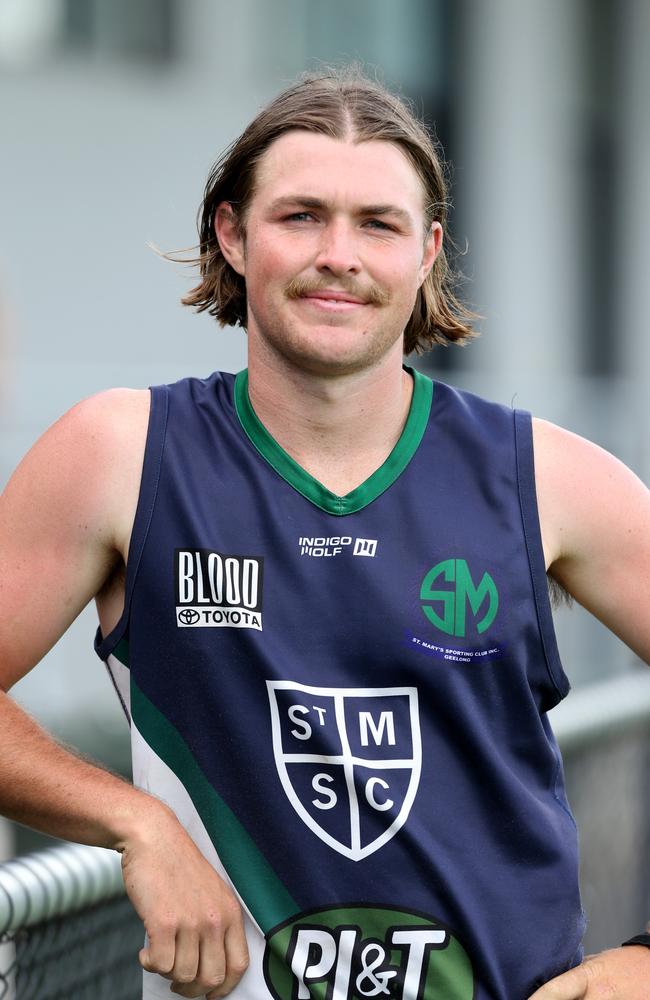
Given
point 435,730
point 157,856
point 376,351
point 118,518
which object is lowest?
point 157,856

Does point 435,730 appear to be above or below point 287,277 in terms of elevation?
below

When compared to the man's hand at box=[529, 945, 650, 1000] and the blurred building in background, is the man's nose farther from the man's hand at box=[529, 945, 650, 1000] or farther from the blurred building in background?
the blurred building in background

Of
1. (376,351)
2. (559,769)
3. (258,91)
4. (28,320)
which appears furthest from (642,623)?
(258,91)

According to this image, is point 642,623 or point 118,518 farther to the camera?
point 642,623

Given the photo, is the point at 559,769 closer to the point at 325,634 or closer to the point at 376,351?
the point at 325,634

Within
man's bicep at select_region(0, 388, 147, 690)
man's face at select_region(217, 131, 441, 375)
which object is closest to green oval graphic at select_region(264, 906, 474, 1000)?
man's bicep at select_region(0, 388, 147, 690)

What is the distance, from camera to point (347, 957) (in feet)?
7.91

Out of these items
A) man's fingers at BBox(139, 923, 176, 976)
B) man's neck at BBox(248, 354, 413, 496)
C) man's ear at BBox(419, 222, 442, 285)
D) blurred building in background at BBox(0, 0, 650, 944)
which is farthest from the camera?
blurred building in background at BBox(0, 0, 650, 944)

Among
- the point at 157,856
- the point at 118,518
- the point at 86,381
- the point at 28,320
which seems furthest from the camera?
the point at 28,320

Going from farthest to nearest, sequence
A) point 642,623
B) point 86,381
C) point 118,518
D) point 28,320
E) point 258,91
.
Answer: point 258,91, point 28,320, point 86,381, point 642,623, point 118,518

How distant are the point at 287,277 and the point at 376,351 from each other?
18 cm

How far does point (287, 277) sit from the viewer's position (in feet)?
8.31

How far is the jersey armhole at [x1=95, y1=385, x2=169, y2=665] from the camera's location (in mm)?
2463

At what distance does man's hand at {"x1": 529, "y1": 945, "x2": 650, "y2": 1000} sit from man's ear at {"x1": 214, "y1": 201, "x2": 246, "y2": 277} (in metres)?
1.29
